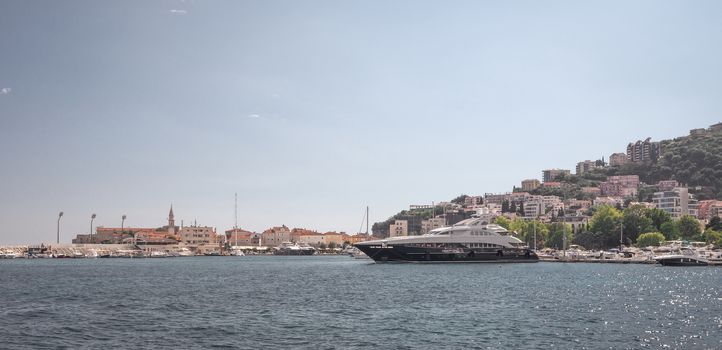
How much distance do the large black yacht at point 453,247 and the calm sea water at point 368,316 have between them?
44587 millimetres

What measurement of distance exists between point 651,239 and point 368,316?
123 meters

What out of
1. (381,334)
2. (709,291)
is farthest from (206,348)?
(709,291)

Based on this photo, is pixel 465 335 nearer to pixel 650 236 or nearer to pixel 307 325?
pixel 307 325

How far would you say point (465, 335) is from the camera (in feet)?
119

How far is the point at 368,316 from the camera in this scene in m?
44.2

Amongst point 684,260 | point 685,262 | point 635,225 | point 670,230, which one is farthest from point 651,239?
point 684,260

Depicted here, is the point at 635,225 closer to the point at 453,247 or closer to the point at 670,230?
the point at 670,230

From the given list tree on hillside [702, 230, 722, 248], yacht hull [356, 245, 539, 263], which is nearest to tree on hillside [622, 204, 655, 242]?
tree on hillside [702, 230, 722, 248]

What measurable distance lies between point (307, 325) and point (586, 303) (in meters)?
24.6

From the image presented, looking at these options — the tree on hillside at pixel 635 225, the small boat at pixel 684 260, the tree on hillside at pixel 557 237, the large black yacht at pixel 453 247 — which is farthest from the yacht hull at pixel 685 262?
the tree on hillside at pixel 557 237

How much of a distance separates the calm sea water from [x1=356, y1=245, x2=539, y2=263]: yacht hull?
145 ft

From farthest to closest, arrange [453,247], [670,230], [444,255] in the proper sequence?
1. [670,230]
2. [453,247]
3. [444,255]

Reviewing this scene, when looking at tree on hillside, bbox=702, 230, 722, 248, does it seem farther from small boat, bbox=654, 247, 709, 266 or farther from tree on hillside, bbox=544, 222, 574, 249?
small boat, bbox=654, 247, 709, 266

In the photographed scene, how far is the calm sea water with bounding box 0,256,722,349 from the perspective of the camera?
34.2 meters
